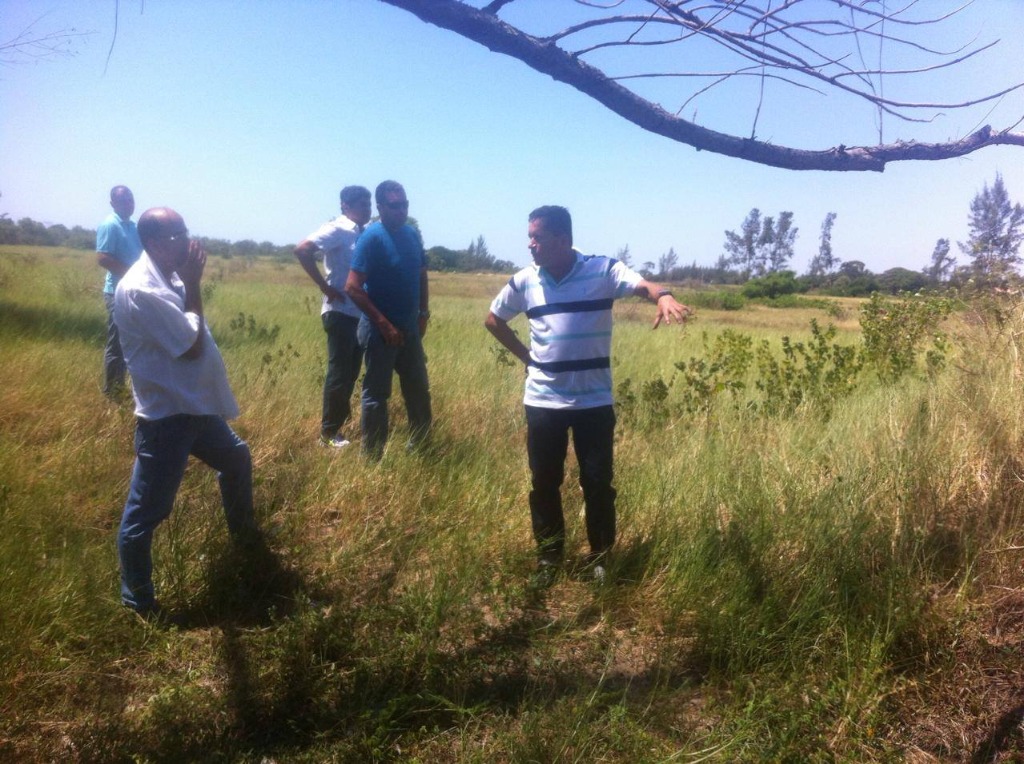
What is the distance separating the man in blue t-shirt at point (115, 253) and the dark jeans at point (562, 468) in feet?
12.3

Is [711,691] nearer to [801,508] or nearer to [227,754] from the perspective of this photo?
[801,508]

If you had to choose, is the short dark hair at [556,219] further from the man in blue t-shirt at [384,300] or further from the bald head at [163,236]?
the bald head at [163,236]

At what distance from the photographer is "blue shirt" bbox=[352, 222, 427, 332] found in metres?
4.28

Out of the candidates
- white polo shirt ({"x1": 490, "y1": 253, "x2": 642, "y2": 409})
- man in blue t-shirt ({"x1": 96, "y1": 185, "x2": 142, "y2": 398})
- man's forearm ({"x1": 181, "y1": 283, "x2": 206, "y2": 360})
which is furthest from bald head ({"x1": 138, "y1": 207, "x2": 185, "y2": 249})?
man in blue t-shirt ({"x1": 96, "y1": 185, "x2": 142, "y2": 398})

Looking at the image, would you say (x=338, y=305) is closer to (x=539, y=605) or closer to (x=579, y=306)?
(x=579, y=306)

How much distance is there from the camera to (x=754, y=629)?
2.79 meters

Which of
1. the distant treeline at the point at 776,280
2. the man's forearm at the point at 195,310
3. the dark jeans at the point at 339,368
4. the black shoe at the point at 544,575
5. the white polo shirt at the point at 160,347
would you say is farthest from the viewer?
the distant treeline at the point at 776,280

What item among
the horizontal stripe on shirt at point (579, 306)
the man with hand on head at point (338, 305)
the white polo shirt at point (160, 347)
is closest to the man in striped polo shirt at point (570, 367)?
the horizontal stripe on shirt at point (579, 306)

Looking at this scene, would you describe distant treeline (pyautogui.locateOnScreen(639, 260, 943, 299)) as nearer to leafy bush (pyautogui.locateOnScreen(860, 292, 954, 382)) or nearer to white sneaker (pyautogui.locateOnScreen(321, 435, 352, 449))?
leafy bush (pyautogui.locateOnScreen(860, 292, 954, 382))

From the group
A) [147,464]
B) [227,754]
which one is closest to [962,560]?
[227,754]

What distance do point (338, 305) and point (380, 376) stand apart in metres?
0.96

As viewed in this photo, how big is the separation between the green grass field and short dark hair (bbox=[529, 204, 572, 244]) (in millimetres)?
1563

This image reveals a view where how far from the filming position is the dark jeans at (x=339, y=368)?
493cm

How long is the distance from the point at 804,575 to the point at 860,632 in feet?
1.03
